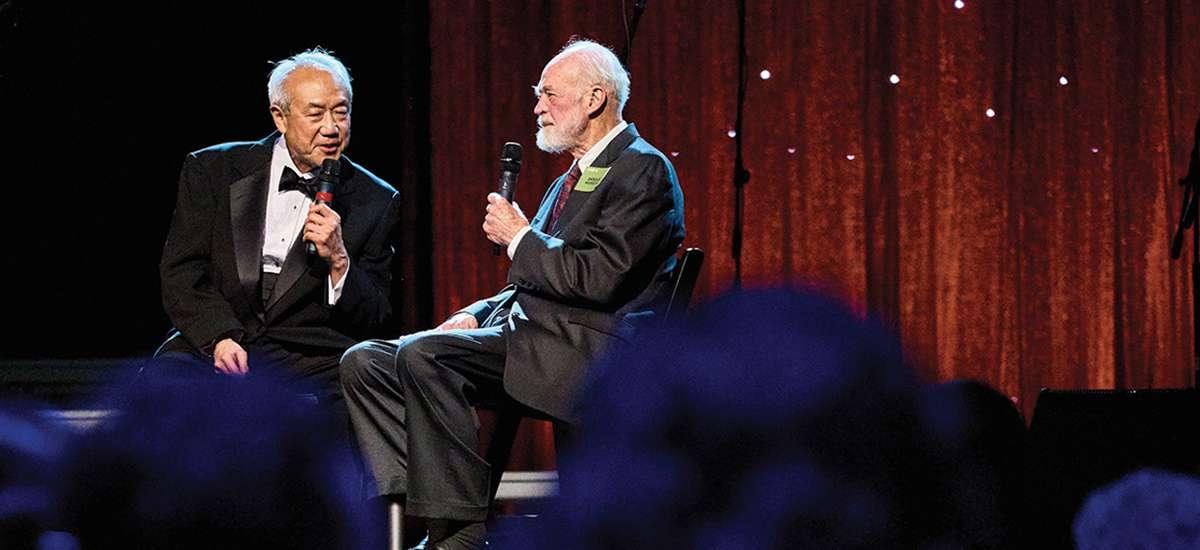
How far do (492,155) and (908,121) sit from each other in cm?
145

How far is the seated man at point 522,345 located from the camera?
98.0 inches

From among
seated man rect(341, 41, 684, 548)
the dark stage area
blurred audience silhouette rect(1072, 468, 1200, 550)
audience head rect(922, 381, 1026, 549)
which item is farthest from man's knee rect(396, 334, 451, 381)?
the dark stage area

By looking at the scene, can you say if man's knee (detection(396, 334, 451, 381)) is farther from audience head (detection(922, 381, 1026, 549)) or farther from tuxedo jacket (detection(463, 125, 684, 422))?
audience head (detection(922, 381, 1026, 549))

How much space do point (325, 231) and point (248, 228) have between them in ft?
1.13

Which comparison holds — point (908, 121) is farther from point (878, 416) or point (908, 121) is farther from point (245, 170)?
point (245, 170)

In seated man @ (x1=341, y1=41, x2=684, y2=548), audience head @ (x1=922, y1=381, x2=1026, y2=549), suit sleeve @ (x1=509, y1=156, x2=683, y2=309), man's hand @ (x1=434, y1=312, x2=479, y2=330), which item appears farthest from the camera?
man's hand @ (x1=434, y1=312, x2=479, y2=330)

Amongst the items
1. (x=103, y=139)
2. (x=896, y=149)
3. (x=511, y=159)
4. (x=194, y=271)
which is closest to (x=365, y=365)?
(x=511, y=159)

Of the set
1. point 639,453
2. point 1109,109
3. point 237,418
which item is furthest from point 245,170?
point 1109,109

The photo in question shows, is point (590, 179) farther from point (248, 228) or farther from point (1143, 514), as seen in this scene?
point (1143, 514)

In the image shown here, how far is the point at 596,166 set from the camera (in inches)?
110

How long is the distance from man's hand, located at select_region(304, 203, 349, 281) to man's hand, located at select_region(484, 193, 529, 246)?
0.35m

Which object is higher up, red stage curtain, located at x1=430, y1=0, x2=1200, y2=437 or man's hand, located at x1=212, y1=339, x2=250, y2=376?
red stage curtain, located at x1=430, y1=0, x2=1200, y2=437

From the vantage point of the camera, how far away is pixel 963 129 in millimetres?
4684

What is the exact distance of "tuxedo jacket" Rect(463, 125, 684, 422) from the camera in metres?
2.60
